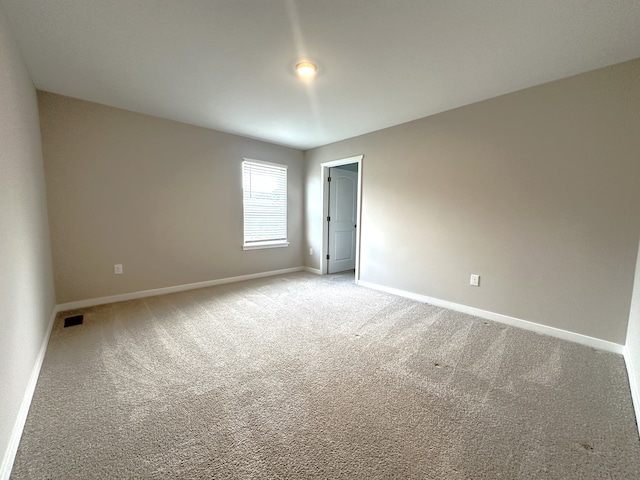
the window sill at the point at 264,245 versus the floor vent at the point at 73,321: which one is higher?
the window sill at the point at 264,245

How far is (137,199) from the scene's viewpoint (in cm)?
338

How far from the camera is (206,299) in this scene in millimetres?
3475

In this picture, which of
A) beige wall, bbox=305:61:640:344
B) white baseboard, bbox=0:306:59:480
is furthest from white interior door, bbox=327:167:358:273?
white baseboard, bbox=0:306:59:480

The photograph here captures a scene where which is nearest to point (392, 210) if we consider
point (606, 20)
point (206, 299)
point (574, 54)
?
point (574, 54)

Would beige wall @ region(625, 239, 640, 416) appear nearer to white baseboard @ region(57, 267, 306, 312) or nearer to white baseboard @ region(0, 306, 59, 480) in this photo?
white baseboard @ region(0, 306, 59, 480)

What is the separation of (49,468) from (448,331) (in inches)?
113

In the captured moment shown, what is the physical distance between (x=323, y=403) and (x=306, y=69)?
2.55m

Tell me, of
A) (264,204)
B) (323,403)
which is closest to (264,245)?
(264,204)

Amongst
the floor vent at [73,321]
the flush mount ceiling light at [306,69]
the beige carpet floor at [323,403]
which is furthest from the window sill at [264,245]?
the flush mount ceiling light at [306,69]

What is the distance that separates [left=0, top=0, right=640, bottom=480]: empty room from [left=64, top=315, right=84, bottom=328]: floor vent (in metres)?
0.04

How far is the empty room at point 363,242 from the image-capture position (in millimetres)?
1367

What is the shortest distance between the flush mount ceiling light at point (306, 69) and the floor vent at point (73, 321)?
3.26m

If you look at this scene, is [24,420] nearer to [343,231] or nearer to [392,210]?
[392,210]

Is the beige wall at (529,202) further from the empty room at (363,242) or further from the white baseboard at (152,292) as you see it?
the white baseboard at (152,292)
